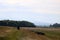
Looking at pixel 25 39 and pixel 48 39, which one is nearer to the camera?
pixel 25 39

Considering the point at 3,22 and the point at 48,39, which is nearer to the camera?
the point at 48,39

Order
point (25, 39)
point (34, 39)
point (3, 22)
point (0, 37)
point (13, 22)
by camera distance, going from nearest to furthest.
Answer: point (0, 37)
point (25, 39)
point (34, 39)
point (3, 22)
point (13, 22)

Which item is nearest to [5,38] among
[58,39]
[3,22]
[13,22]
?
[58,39]

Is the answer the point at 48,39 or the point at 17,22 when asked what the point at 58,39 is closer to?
the point at 48,39

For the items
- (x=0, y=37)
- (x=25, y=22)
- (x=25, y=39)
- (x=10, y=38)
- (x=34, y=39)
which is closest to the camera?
(x=0, y=37)

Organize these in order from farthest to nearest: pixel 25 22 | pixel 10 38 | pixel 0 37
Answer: pixel 25 22, pixel 10 38, pixel 0 37

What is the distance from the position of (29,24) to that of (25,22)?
2.99 meters

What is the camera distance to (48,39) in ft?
99.4

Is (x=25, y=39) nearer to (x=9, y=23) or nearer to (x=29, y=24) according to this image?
(x=9, y=23)

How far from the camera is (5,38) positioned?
17.3m

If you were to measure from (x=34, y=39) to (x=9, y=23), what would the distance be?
1907cm

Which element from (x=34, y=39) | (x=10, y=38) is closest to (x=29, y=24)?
(x=34, y=39)

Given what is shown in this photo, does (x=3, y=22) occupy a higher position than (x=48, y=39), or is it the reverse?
(x=3, y=22)

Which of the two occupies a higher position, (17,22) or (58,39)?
(17,22)
